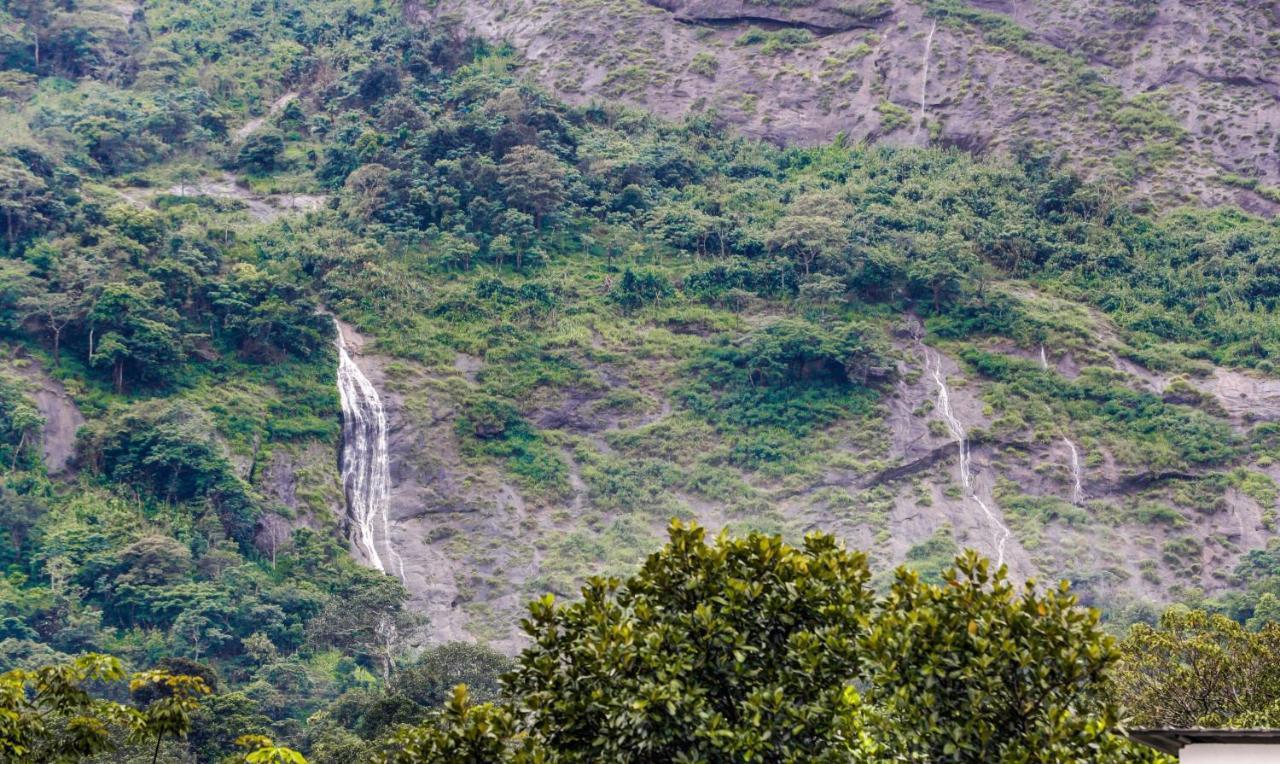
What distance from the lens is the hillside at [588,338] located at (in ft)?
137

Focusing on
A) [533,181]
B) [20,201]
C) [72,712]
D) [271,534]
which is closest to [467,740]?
[72,712]

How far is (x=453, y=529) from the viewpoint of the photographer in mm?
46469

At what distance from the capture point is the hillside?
4191cm

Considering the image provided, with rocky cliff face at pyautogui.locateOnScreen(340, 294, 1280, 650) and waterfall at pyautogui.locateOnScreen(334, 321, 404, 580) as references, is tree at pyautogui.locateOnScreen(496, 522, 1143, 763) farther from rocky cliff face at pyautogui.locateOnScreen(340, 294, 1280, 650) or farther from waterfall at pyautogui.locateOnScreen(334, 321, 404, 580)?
waterfall at pyautogui.locateOnScreen(334, 321, 404, 580)

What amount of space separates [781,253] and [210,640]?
26163 mm

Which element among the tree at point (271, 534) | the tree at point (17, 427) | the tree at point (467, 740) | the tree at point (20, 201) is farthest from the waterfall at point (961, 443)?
the tree at point (467, 740)

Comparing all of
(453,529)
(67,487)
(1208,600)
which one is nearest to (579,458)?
(453,529)

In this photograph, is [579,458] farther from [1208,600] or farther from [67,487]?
[1208,600]

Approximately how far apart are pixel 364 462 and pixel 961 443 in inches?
768

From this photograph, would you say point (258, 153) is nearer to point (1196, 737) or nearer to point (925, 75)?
point (925, 75)

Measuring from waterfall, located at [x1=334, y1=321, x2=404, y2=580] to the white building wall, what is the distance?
36613 millimetres

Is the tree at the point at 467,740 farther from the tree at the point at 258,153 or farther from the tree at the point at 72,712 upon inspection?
the tree at the point at 258,153

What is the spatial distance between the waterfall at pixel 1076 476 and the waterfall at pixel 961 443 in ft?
9.24

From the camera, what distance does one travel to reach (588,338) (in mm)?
52094
